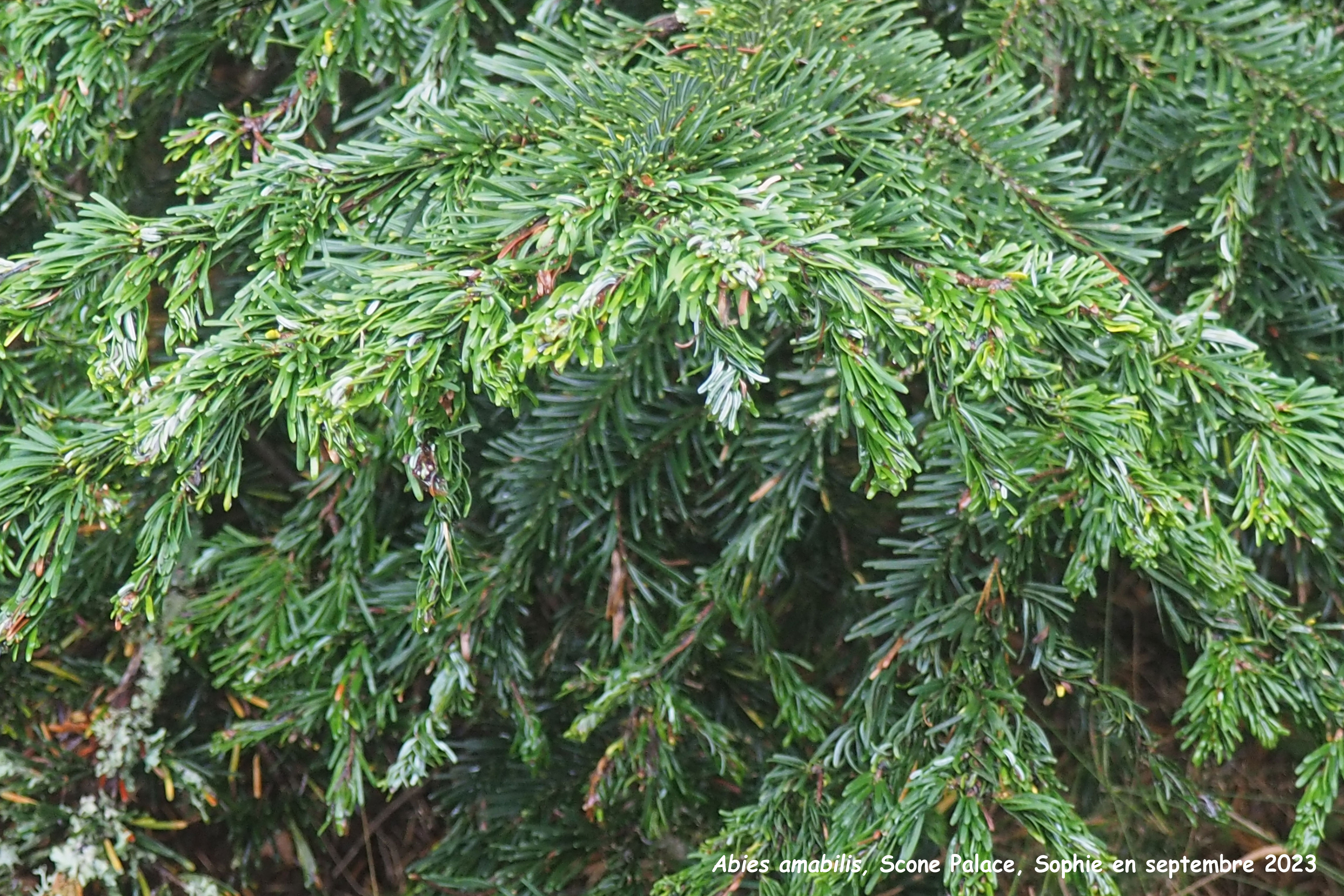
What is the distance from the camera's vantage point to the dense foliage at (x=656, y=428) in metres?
0.56

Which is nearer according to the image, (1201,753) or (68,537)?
(68,537)

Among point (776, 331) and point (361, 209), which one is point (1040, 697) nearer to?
point (776, 331)

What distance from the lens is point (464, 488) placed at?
1.97 feet

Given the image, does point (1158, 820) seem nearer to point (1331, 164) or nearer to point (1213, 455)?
point (1213, 455)

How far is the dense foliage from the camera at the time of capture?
1.82ft

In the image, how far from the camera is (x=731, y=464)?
1.00m

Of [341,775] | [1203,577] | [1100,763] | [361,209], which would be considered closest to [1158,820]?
[1100,763]

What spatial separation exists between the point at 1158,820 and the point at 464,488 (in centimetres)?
86

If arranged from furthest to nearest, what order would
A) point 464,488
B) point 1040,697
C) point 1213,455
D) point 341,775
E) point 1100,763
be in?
point 1040,697 → point 1100,763 → point 341,775 → point 1213,455 → point 464,488

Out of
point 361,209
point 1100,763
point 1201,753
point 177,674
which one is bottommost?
point 177,674

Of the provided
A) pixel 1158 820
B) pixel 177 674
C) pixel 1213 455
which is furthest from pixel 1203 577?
pixel 177 674

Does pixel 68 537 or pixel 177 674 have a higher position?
pixel 68 537

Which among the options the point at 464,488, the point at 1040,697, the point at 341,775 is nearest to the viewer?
the point at 464,488

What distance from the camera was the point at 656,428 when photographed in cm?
96
